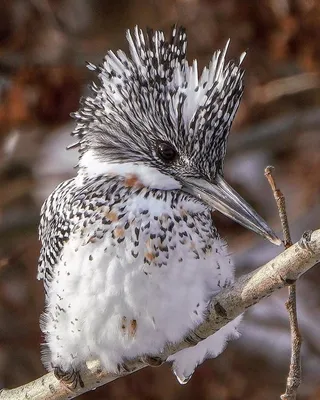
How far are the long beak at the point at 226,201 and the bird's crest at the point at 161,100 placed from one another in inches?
2.3

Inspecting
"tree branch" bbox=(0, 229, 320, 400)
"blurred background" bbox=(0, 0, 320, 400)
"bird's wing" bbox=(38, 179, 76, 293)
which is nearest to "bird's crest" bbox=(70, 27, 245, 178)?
"bird's wing" bbox=(38, 179, 76, 293)

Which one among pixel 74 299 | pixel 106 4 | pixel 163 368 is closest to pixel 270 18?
pixel 106 4

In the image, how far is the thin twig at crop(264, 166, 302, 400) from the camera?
6.84 feet

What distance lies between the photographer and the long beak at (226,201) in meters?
2.41

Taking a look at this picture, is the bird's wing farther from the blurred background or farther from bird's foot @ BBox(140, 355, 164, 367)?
the blurred background

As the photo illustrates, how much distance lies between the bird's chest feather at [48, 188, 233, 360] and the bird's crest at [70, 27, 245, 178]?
0.63 ft

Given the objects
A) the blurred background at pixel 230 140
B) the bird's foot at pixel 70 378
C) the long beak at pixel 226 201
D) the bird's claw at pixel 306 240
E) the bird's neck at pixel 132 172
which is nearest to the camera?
the bird's claw at pixel 306 240

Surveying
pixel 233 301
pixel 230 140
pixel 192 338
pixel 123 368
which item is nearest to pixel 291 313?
pixel 233 301

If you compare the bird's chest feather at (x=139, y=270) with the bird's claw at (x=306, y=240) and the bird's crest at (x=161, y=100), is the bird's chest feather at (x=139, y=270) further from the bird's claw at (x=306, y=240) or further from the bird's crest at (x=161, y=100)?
the bird's claw at (x=306, y=240)

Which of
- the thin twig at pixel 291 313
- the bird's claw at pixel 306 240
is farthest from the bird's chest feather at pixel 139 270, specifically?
the bird's claw at pixel 306 240

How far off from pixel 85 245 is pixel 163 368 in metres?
1.95

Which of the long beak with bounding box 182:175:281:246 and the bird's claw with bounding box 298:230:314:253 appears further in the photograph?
the long beak with bounding box 182:175:281:246

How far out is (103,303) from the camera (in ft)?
8.04

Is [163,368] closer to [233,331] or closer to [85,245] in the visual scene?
[233,331]
